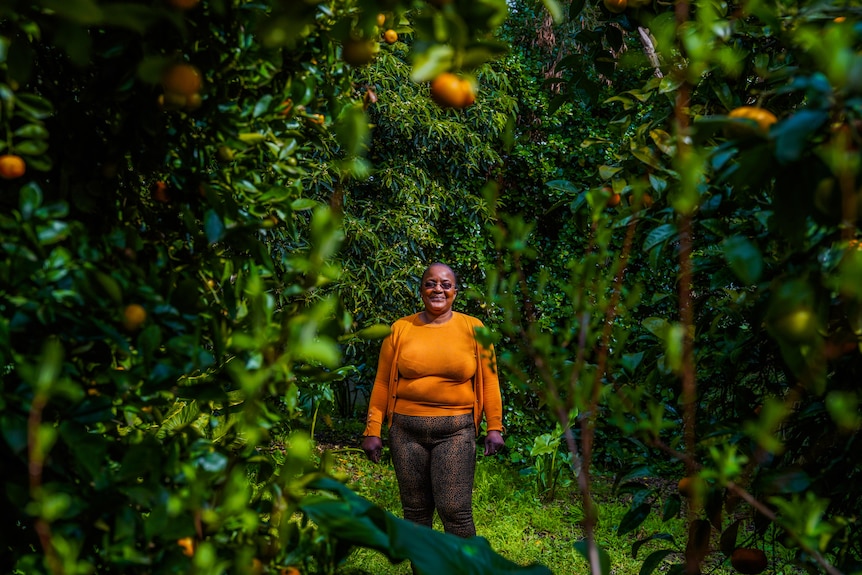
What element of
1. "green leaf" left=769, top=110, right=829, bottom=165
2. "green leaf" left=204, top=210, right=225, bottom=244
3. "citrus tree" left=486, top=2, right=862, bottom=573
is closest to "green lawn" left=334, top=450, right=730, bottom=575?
"citrus tree" left=486, top=2, right=862, bottom=573

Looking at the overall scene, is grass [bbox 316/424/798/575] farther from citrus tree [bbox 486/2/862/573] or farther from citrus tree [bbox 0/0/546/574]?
citrus tree [bbox 0/0/546/574]

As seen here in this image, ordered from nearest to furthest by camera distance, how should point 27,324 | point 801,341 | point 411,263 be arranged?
point 801,341 → point 27,324 → point 411,263

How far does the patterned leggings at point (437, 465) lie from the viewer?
3.54 metres

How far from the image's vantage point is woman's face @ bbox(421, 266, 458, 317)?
11.8ft

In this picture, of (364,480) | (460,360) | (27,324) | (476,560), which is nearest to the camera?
(27,324)

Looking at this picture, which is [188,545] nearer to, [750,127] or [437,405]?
[750,127]

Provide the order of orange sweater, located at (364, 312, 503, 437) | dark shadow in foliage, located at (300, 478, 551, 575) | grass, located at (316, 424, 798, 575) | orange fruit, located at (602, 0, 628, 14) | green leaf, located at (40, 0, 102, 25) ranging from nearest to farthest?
green leaf, located at (40, 0, 102, 25), dark shadow in foliage, located at (300, 478, 551, 575), orange fruit, located at (602, 0, 628, 14), orange sweater, located at (364, 312, 503, 437), grass, located at (316, 424, 798, 575)

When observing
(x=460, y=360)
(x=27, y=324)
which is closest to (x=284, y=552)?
(x=27, y=324)

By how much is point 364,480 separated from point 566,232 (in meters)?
2.64

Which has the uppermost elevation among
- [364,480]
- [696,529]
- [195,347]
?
[195,347]

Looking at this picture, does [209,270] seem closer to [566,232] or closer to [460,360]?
[460,360]

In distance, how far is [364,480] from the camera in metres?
5.73

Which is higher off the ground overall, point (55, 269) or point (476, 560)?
point (55, 269)

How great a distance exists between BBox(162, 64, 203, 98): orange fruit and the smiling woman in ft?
8.25
